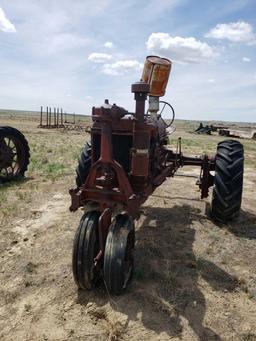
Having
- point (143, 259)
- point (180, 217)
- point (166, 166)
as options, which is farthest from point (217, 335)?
point (166, 166)

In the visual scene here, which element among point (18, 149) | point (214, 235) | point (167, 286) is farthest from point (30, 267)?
point (18, 149)

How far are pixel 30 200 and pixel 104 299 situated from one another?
3.84 meters

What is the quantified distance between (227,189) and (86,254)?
2.76 metres

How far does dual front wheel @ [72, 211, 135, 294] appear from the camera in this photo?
3508 mm

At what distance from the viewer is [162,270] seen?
4273 mm

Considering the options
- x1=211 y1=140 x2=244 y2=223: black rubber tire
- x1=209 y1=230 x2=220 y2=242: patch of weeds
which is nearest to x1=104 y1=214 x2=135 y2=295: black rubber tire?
x1=209 y1=230 x2=220 y2=242: patch of weeds

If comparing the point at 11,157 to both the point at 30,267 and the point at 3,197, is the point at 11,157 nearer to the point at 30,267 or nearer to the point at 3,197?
the point at 3,197

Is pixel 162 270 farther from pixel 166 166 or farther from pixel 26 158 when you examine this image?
pixel 26 158

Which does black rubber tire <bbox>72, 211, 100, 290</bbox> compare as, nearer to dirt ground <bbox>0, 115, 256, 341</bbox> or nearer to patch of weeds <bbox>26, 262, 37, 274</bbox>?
dirt ground <bbox>0, 115, 256, 341</bbox>

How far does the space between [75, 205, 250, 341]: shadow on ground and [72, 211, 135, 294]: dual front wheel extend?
0.16 meters

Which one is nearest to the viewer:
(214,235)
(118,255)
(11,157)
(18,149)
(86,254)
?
(118,255)

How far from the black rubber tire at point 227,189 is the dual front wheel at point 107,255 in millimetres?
2232

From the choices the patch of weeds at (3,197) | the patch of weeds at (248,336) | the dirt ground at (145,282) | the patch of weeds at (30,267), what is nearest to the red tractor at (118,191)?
the dirt ground at (145,282)

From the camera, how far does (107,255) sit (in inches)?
139
